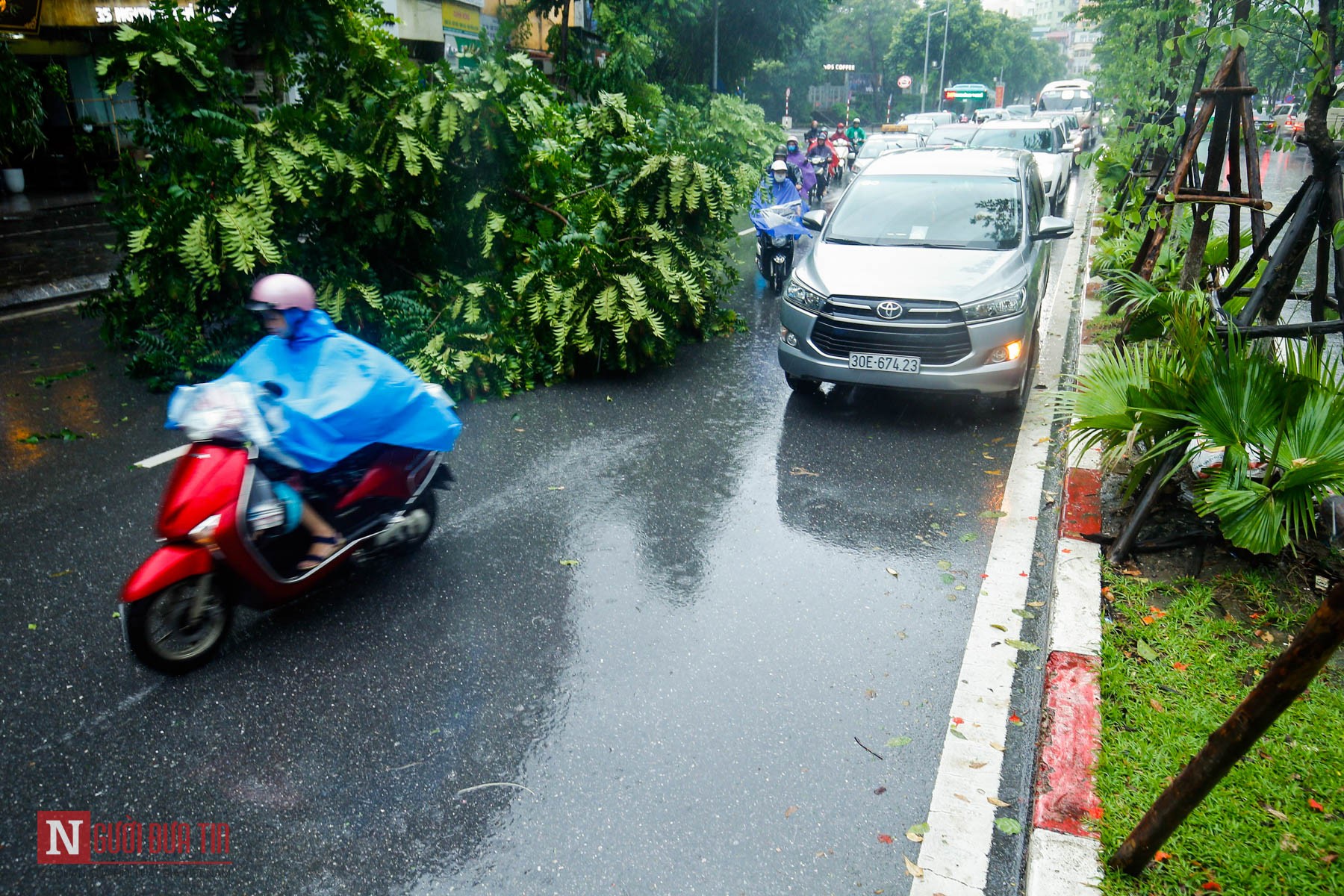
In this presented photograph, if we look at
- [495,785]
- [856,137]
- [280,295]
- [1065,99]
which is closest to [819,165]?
[856,137]

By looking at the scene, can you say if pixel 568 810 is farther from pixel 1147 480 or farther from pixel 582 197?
pixel 582 197

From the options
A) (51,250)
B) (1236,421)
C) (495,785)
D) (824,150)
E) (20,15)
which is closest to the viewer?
(495,785)

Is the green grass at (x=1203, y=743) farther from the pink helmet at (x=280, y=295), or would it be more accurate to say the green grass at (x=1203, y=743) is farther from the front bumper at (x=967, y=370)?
the pink helmet at (x=280, y=295)

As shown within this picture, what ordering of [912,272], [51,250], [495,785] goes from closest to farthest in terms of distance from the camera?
[495,785], [912,272], [51,250]

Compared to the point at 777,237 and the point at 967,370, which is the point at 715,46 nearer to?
the point at 777,237

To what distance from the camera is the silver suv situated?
6.90 m

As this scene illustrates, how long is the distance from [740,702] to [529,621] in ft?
3.99

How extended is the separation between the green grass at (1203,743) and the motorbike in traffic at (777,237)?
7952 millimetres

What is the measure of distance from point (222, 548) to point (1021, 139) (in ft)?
68.9

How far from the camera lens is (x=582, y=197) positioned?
8.45 m

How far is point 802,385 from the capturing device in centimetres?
797

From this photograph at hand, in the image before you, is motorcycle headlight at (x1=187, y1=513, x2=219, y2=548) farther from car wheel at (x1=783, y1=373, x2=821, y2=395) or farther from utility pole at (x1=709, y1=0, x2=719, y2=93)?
utility pole at (x1=709, y1=0, x2=719, y2=93)

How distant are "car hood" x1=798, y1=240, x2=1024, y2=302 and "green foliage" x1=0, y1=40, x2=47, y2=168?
40.8ft

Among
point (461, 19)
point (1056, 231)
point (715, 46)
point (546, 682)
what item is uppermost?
point (461, 19)
